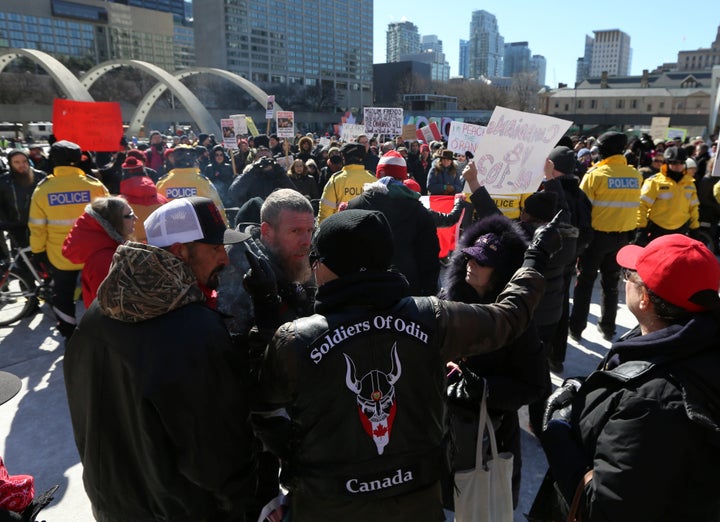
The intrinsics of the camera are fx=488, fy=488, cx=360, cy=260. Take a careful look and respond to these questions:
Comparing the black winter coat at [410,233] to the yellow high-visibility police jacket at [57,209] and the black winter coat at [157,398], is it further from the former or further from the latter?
the yellow high-visibility police jacket at [57,209]

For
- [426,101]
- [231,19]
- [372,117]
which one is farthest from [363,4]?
[372,117]

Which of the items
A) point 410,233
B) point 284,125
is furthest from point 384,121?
point 410,233

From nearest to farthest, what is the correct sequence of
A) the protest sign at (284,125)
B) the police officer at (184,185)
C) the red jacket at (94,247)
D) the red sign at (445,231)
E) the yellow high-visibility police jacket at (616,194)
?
the red jacket at (94,247) → the yellow high-visibility police jacket at (616,194) → the police officer at (184,185) → the red sign at (445,231) → the protest sign at (284,125)

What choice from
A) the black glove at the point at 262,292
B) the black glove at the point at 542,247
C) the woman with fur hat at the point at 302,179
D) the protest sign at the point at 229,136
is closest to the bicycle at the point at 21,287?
the woman with fur hat at the point at 302,179

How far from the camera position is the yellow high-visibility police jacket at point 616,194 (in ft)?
17.0

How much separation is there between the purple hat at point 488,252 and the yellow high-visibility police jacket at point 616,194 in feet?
11.0

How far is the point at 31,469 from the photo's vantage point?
3.47 meters

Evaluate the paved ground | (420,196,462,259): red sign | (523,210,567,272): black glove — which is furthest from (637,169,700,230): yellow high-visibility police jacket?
(523,210,567,272): black glove

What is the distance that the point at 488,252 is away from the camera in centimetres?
A: 247

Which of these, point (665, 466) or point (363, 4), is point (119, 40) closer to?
point (363, 4)

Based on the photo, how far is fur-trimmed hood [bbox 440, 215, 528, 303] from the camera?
249 cm

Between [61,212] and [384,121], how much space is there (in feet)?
31.5

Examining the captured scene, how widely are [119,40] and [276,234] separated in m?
126

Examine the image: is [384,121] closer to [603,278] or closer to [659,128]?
[603,278]
